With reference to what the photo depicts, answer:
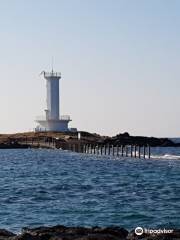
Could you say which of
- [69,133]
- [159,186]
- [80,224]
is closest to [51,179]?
[159,186]

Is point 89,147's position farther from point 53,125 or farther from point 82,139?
point 53,125

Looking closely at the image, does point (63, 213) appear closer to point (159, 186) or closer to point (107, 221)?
point (107, 221)

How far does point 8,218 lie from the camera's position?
2684cm

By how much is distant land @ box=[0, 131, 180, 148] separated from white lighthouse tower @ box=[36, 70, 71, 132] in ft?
5.36

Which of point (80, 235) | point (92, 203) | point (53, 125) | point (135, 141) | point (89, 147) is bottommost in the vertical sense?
point (80, 235)

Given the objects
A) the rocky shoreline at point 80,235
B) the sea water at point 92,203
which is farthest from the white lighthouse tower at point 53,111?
the rocky shoreline at point 80,235

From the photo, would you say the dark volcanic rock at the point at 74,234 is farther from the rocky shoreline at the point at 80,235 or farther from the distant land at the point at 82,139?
the distant land at the point at 82,139

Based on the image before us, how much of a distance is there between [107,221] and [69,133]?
120 metres

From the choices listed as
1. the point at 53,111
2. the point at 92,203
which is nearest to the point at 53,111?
the point at 53,111

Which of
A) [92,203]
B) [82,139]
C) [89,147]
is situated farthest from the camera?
[82,139]

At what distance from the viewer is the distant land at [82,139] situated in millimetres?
132000

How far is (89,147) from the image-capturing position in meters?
115

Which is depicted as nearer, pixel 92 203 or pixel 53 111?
pixel 92 203

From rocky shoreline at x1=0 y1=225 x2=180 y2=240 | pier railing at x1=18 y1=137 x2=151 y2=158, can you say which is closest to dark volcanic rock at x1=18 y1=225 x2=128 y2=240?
rocky shoreline at x1=0 y1=225 x2=180 y2=240
